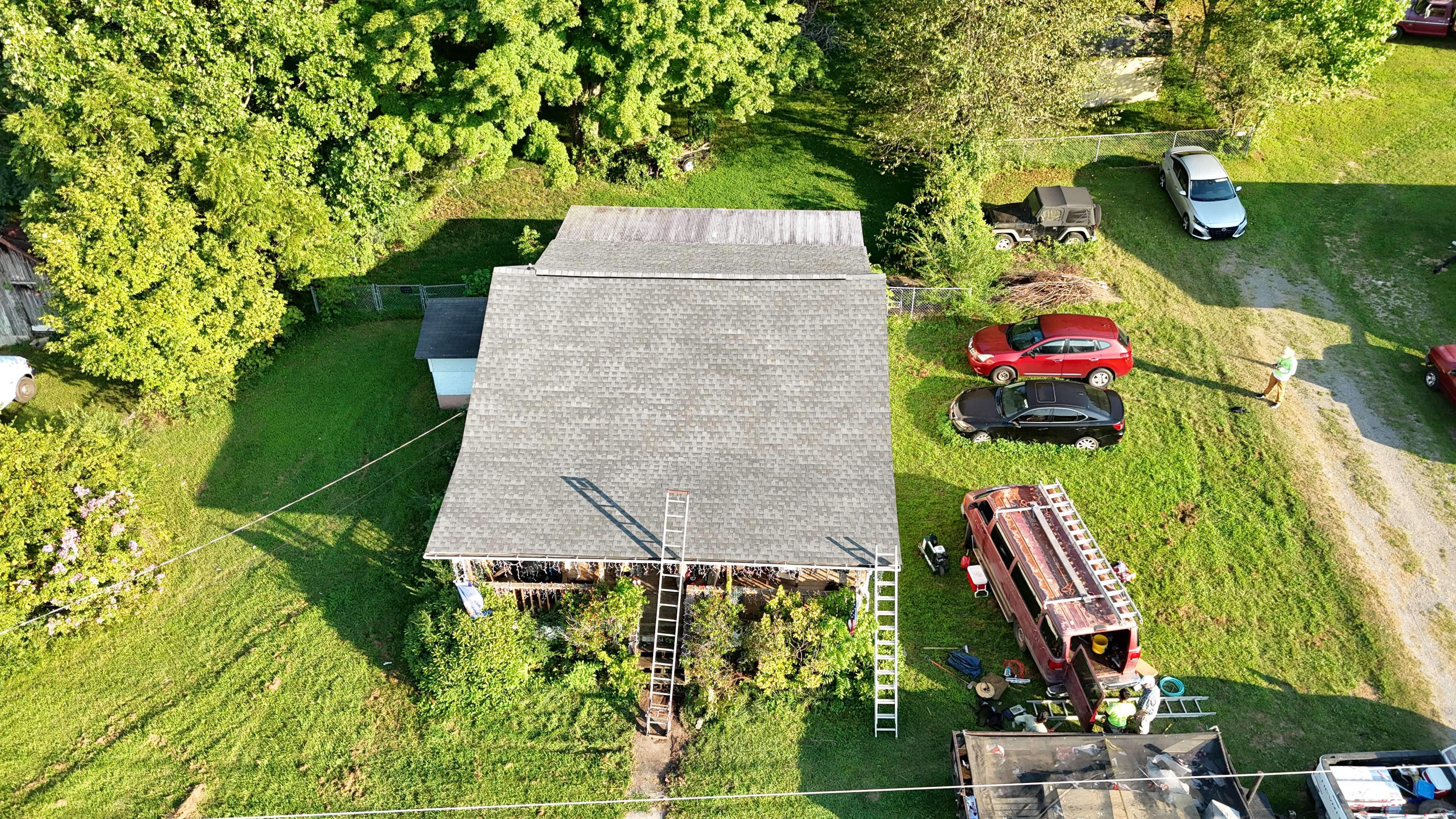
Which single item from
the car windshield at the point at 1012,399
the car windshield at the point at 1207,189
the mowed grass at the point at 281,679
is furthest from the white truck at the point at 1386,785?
the car windshield at the point at 1207,189

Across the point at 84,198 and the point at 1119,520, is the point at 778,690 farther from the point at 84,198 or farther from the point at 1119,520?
the point at 84,198

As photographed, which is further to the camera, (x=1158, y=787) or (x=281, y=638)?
(x=281, y=638)

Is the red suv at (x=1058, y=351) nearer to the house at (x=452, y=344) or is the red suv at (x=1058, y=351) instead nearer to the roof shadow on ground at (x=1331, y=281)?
the roof shadow on ground at (x=1331, y=281)

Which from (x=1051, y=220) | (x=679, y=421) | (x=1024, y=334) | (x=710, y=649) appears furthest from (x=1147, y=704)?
(x=1051, y=220)

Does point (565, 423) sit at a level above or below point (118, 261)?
below

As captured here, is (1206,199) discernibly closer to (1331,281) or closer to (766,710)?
(1331,281)

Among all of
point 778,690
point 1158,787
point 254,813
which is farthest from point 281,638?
point 1158,787

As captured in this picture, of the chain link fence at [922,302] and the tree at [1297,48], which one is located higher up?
the tree at [1297,48]
